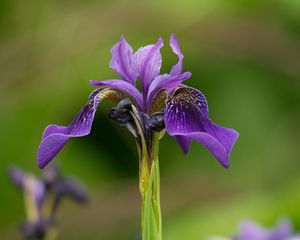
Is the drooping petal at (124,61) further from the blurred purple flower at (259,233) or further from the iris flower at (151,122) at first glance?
the blurred purple flower at (259,233)

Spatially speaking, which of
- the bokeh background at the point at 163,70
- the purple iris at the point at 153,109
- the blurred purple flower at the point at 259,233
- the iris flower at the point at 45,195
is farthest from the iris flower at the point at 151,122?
the bokeh background at the point at 163,70

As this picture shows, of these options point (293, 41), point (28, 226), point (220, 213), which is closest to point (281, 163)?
point (293, 41)

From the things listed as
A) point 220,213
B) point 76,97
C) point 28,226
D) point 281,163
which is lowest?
point 28,226

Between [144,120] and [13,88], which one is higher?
[13,88]

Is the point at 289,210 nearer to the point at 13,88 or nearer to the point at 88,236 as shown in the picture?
the point at 88,236

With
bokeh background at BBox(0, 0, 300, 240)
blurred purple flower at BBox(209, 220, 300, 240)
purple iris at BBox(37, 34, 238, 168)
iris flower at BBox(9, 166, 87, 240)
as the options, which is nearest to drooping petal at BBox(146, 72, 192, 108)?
purple iris at BBox(37, 34, 238, 168)

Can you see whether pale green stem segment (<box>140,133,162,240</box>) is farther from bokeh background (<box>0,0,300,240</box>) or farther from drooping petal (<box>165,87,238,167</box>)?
bokeh background (<box>0,0,300,240</box>)
